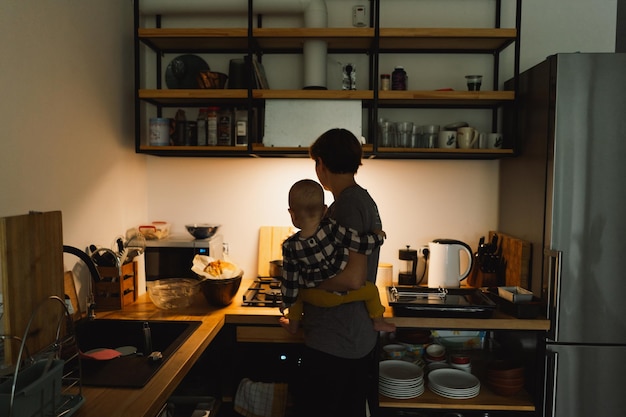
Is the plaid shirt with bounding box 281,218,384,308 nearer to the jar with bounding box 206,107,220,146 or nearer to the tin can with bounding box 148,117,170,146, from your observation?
the jar with bounding box 206,107,220,146

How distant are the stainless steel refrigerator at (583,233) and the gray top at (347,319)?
89cm

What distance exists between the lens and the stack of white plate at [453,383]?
2.38 m

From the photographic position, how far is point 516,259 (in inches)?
101

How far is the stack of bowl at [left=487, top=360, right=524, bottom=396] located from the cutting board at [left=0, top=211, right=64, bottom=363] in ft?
6.18

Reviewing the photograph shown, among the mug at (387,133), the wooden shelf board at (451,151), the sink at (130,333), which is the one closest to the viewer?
the sink at (130,333)

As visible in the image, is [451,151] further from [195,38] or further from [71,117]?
[71,117]

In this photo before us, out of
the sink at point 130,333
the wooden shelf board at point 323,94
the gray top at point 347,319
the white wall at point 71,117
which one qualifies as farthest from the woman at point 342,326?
the white wall at point 71,117

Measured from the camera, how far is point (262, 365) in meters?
2.47

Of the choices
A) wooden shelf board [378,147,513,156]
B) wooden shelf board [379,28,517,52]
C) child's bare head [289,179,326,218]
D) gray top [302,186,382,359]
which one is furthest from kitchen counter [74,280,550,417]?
wooden shelf board [379,28,517,52]

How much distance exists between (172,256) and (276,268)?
569 mm

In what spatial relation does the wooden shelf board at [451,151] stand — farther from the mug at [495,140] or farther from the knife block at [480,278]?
the knife block at [480,278]

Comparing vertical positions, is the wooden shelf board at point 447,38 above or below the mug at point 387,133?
above

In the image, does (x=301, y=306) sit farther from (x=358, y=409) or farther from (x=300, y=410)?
(x=300, y=410)

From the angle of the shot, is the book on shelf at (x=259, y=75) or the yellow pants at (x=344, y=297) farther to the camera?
the book on shelf at (x=259, y=75)
